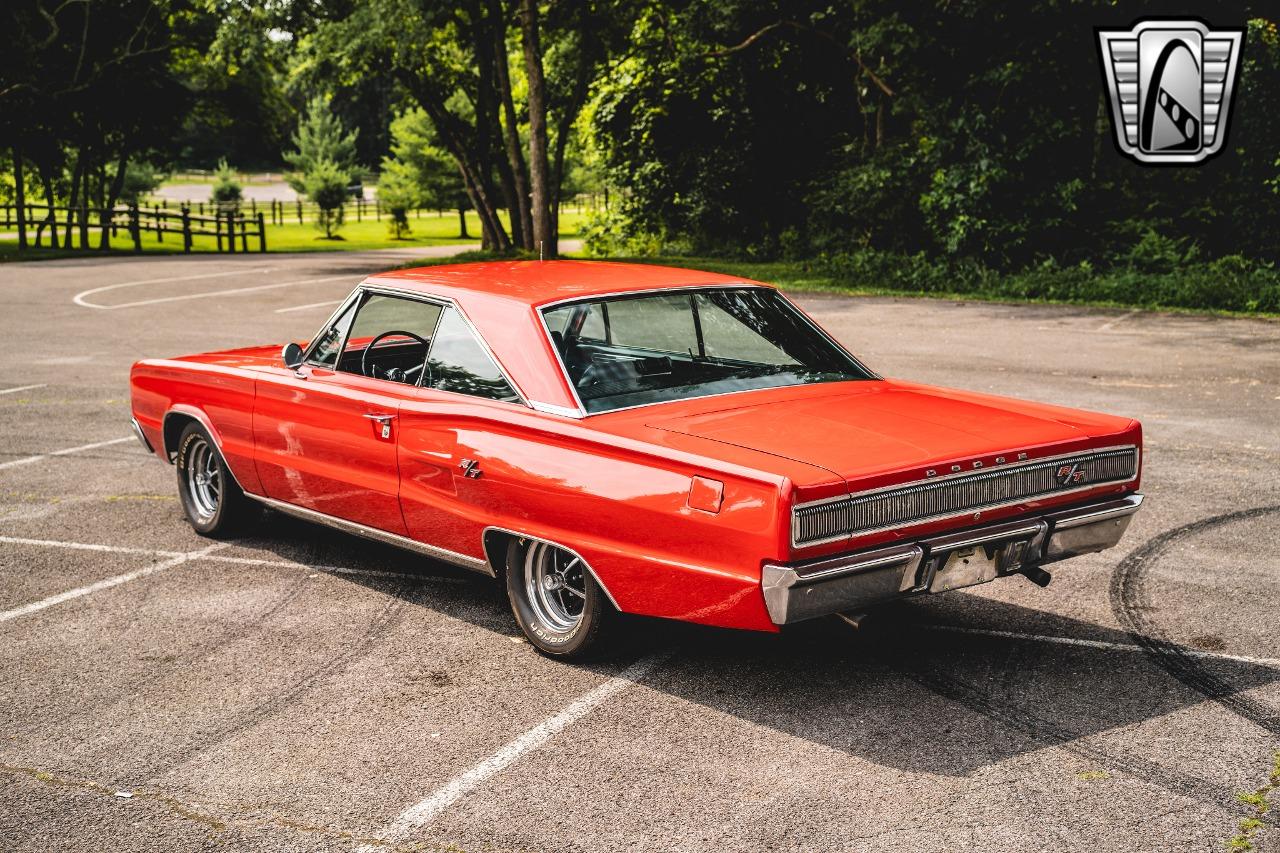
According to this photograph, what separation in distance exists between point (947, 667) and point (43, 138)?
39.5m

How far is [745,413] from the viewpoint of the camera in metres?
5.20

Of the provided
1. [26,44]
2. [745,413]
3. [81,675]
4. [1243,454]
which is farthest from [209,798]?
[26,44]

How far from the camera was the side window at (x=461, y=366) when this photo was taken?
5.51 meters

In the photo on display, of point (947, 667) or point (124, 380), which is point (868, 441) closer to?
point (947, 667)

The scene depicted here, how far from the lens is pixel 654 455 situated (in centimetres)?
470

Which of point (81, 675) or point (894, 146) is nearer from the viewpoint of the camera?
point (81, 675)

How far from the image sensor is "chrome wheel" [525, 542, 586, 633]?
5383 millimetres

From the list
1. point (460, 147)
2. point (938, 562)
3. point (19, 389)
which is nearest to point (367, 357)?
point (938, 562)

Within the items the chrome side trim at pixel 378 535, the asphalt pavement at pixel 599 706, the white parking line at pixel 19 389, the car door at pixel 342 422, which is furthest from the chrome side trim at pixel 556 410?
the white parking line at pixel 19 389

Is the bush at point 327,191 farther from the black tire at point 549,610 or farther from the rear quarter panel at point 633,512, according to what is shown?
the rear quarter panel at point 633,512

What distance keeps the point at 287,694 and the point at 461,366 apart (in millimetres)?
1527

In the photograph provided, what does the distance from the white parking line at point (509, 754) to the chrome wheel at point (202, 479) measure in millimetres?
3216

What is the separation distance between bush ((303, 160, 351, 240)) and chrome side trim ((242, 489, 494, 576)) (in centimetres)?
4887

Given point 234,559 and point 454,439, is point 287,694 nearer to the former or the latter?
point 454,439
